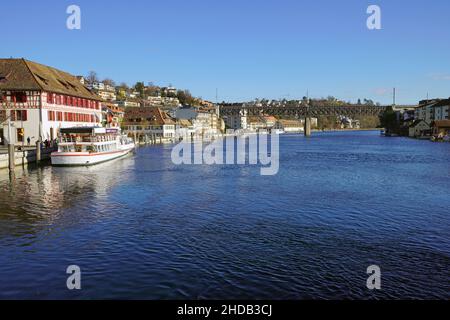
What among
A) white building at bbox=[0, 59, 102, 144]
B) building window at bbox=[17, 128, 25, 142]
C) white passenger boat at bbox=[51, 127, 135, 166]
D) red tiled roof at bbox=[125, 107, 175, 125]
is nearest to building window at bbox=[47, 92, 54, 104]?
white building at bbox=[0, 59, 102, 144]

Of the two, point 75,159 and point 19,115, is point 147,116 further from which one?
point 75,159

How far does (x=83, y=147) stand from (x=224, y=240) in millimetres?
38353

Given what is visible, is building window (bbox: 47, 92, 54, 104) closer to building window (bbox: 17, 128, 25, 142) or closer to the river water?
building window (bbox: 17, 128, 25, 142)

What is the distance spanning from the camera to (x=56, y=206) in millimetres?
26156

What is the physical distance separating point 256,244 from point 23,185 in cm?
2380

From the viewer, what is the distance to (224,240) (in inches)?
733

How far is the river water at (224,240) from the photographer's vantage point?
13.6 metres

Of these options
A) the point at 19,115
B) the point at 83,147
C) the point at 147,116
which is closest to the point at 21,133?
the point at 19,115

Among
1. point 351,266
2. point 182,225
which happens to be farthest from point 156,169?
point 351,266

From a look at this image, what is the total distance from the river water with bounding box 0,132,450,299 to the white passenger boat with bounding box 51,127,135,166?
1538 cm

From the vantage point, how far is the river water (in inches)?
537

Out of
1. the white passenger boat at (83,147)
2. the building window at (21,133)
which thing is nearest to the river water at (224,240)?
the white passenger boat at (83,147)

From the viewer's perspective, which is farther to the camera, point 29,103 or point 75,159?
point 29,103

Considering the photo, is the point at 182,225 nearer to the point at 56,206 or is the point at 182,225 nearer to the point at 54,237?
the point at 54,237
